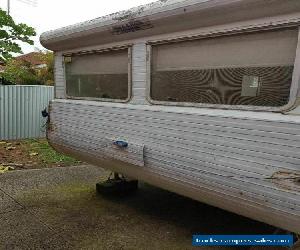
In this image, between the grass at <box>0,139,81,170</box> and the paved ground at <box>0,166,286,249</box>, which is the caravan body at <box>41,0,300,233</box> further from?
the grass at <box>0,139,81,170</box>

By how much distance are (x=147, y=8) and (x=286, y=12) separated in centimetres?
147

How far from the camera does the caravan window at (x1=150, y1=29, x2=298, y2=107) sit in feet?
8.79

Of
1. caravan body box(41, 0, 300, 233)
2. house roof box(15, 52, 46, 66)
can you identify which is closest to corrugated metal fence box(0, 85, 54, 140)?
caravan body box(41, 0, 300, 233)

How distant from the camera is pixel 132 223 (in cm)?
439

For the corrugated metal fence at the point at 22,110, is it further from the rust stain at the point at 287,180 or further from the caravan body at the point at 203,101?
the rust stain at the point at 287,180

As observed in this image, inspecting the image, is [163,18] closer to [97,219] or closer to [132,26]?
[132,26]

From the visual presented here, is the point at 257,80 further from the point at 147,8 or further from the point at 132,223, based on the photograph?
the point at 132,223

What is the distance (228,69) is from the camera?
3.01 m

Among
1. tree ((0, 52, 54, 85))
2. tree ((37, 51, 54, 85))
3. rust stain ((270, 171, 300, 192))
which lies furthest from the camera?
tree ((37, 51, 54, 85))

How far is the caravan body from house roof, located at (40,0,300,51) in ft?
0.03

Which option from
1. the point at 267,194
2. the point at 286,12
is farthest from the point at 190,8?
the point at 267,194

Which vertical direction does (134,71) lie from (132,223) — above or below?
above

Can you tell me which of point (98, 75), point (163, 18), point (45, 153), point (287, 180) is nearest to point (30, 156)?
point (45, 153)

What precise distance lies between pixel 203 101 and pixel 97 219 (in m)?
2.26
